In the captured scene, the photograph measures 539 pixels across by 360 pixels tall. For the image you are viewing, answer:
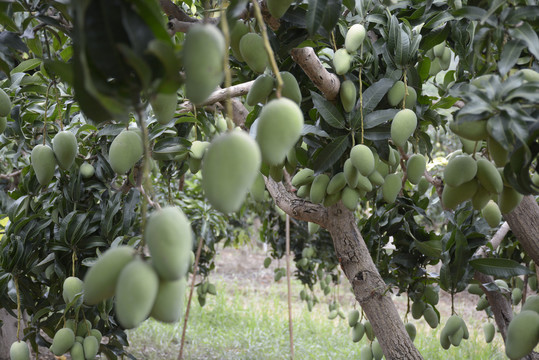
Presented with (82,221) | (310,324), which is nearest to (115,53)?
(82,221)

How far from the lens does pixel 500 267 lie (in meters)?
1.01

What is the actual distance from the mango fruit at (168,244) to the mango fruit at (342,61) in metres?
0.60

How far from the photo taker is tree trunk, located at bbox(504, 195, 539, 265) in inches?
40.3

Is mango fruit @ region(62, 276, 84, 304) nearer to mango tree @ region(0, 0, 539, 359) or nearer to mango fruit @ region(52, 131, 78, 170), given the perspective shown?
mango tree @ region(0, 0, 539, 359)

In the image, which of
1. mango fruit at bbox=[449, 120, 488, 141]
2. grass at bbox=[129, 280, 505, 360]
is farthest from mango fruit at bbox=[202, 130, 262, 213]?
grass at bbox=[129, 280, 505, 360]

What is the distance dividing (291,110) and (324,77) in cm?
50

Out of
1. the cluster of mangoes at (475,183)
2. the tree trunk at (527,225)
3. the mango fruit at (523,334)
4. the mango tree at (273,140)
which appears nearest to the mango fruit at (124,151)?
the mango tree at (273,140)

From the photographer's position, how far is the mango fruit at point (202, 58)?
1.25ft

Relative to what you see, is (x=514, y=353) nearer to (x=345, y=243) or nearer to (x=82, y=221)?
(x=345, y=243)

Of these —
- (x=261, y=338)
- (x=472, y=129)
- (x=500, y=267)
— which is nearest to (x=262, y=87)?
(x=472, y=129)

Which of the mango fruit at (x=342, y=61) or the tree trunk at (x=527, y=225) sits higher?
the mango fruit at (x=342, y=61)

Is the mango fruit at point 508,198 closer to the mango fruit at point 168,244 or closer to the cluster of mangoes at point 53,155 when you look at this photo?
the mango fruit at point 168,244

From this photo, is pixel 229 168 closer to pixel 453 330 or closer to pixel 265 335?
pixel 453 330

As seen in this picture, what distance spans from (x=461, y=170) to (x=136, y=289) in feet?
1.45
